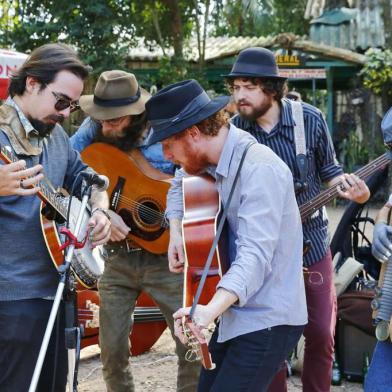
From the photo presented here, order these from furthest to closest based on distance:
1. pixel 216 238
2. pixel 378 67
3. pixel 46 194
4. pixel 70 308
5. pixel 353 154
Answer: pixel 353 154 < pixel 378 67 < pixel 46 194 < pixel 70 308 < pixel 216 238

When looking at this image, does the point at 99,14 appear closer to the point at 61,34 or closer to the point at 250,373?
the point at 61,34

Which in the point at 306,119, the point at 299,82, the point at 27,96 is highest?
the point at 27,96

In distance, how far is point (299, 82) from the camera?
19281 mm

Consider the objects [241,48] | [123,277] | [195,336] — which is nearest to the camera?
[195,336]

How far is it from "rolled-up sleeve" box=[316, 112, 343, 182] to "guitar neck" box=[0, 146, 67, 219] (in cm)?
159

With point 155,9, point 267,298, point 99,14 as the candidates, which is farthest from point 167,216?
point 155,9

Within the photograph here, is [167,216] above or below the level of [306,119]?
below

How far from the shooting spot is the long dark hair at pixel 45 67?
11.0 ft

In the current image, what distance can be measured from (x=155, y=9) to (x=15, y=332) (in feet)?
48.4

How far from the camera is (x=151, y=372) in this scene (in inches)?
229

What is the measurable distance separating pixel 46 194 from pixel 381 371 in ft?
5.32

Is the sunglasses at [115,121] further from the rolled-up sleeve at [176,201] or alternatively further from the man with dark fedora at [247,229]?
the man with dark fedora at [247,229]

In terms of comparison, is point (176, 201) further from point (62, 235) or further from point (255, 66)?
point (255, 66)

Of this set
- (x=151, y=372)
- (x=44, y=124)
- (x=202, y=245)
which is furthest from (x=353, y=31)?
(x=202, y=245)
